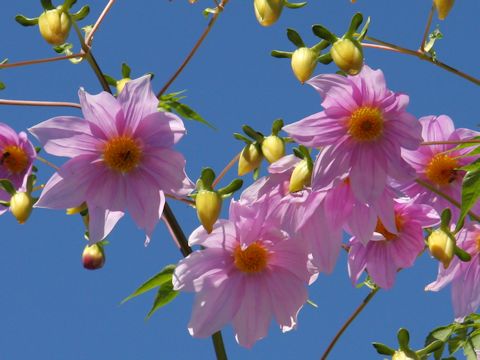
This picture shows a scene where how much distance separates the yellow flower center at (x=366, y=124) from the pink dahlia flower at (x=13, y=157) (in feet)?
2.88

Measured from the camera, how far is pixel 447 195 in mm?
2789

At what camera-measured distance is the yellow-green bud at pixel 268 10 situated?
2.45m

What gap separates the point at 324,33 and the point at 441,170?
621 mm

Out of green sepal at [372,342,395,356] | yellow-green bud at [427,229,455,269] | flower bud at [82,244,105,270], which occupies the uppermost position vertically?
yellow-green bud at [427,229,455,269]

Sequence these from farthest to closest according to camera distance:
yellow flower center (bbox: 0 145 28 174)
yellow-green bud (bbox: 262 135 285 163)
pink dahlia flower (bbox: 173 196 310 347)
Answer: yellow flower center (bbox: 0 145 28 174)
pink dahlia flower (bbox: 173 196 310 347)
yellow-green bud (bbox: 262 135 285 163)

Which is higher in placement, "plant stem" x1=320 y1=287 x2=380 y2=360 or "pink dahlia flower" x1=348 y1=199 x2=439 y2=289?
"pink dahlia flower" x1=348 y1=199 x2=439 y2=289

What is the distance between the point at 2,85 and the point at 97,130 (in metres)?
0.35

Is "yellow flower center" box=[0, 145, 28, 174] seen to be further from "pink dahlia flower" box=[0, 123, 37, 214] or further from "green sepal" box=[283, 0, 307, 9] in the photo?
"green sepal" box=[283, 0, 307, 9]

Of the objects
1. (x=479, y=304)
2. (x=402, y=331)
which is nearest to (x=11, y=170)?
(x=402, y=331)

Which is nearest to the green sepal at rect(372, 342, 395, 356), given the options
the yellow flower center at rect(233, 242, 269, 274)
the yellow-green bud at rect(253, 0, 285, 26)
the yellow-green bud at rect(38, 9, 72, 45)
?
the yellow flower center at rect(233, 242, 269, 274)

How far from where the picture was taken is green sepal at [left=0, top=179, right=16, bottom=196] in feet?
8.48

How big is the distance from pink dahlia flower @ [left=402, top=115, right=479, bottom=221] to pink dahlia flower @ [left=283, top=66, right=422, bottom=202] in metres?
0.29

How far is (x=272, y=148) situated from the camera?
95.4 inches

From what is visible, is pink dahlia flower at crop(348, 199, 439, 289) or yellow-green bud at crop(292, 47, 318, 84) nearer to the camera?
yellow-green bud at crop(292, 47, 318, 84)
